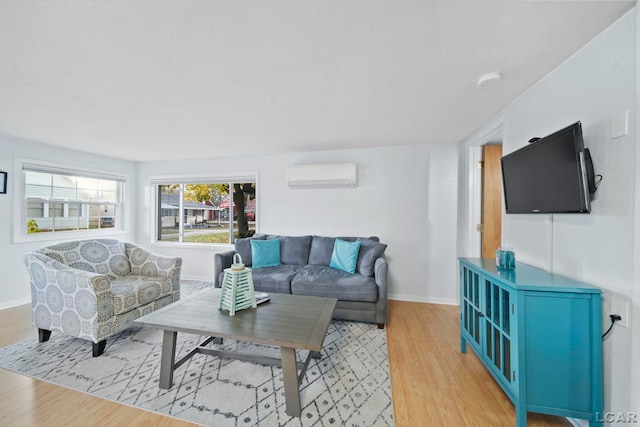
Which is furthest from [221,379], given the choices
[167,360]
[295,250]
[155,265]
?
[295,250]

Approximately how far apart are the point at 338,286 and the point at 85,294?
2.27 metres

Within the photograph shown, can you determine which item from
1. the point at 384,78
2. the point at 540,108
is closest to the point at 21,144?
the point at 384,78

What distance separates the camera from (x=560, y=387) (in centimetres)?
133

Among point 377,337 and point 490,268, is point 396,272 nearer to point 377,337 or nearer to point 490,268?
point 377,337

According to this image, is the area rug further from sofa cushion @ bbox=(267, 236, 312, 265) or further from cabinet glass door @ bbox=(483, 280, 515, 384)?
sofa cushion @ bbox=(267, 236, 312, 265)

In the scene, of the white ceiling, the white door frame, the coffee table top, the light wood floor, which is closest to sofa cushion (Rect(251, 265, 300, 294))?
the coffee table top

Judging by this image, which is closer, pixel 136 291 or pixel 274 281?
pixel 136 291

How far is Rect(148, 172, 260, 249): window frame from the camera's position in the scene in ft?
13.9

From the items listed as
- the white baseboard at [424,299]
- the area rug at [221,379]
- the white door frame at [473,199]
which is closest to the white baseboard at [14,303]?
the area rug at [221,379]

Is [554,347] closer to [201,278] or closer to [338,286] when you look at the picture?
[338,286]

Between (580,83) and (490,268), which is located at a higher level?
(580,83)

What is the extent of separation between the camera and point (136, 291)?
2410 millimetres

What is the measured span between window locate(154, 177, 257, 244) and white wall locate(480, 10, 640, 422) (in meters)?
3.83

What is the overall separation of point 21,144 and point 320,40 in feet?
14.3
